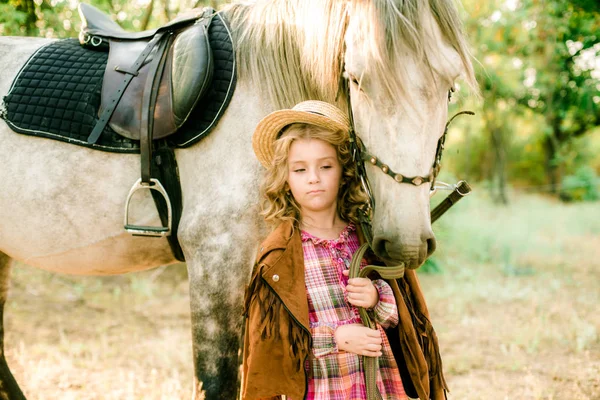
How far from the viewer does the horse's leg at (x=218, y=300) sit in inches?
75.3

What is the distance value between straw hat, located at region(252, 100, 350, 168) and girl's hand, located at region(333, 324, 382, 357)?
0.65 m

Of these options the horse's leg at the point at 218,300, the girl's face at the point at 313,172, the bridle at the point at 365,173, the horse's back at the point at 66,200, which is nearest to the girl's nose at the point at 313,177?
the girl's face at the point at 313,172

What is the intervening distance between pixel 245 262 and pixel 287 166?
0.46 metres

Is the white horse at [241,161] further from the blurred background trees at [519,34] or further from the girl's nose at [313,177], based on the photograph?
the blurred background trees at [519,34]

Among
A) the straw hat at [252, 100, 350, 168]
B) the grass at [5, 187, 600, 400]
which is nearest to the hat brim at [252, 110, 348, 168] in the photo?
the straw hat at [252, 100, 350, 168]

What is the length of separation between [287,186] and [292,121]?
0.76 ft

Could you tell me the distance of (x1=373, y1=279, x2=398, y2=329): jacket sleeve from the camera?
5.35 feet

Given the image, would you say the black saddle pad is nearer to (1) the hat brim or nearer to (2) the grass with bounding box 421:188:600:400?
(1) the hat brim

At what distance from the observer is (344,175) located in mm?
1761

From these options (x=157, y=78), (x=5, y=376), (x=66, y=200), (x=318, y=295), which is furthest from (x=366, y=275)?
(x=5, y=376)

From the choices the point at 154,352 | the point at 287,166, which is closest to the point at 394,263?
the point at 287,166

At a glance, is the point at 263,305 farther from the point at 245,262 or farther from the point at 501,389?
the point at 501,389

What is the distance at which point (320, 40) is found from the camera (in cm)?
180

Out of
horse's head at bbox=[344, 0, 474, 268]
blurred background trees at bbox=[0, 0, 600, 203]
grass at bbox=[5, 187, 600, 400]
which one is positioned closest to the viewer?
horse's head at bbox=[344, 0, 474, 268]
